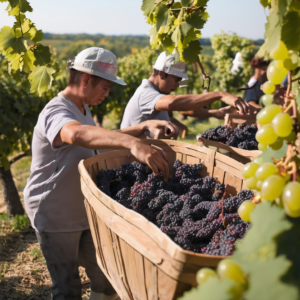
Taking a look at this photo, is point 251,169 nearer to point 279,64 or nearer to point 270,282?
point 279,64

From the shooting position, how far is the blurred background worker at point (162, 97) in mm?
2604

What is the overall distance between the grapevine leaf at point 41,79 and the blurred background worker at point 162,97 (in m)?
0.80

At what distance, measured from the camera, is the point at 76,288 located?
2141 mm

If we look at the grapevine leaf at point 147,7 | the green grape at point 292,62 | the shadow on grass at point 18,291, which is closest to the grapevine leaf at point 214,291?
the green grape at point 292,62

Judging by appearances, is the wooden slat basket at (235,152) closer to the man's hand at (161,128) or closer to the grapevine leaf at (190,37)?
the man's hand at (161,128)

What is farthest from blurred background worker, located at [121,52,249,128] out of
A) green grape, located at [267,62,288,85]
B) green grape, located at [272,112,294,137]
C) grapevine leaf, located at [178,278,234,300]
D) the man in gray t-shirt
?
grapevine leaf, located at [178,278,234,300]

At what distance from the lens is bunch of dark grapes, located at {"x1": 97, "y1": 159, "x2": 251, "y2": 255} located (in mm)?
1133

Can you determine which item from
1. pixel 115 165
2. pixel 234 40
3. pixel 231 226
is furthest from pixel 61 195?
pixel 234 40

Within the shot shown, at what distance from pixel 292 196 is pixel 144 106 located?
2343 millimetres

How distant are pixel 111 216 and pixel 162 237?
273 mm

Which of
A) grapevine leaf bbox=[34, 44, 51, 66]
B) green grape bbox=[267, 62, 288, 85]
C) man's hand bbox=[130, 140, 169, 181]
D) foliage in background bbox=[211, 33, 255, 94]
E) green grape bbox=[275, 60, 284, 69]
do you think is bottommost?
foliage in background bbox=[211, 33, 255, 94]

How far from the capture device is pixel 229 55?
49.9 feet

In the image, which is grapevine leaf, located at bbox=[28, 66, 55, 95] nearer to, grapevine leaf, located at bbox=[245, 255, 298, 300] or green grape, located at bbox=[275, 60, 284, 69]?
green grape, located at bbox=[275, 60, 284, 69]

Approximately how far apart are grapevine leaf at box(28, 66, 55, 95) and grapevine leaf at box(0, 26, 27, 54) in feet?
0.81
